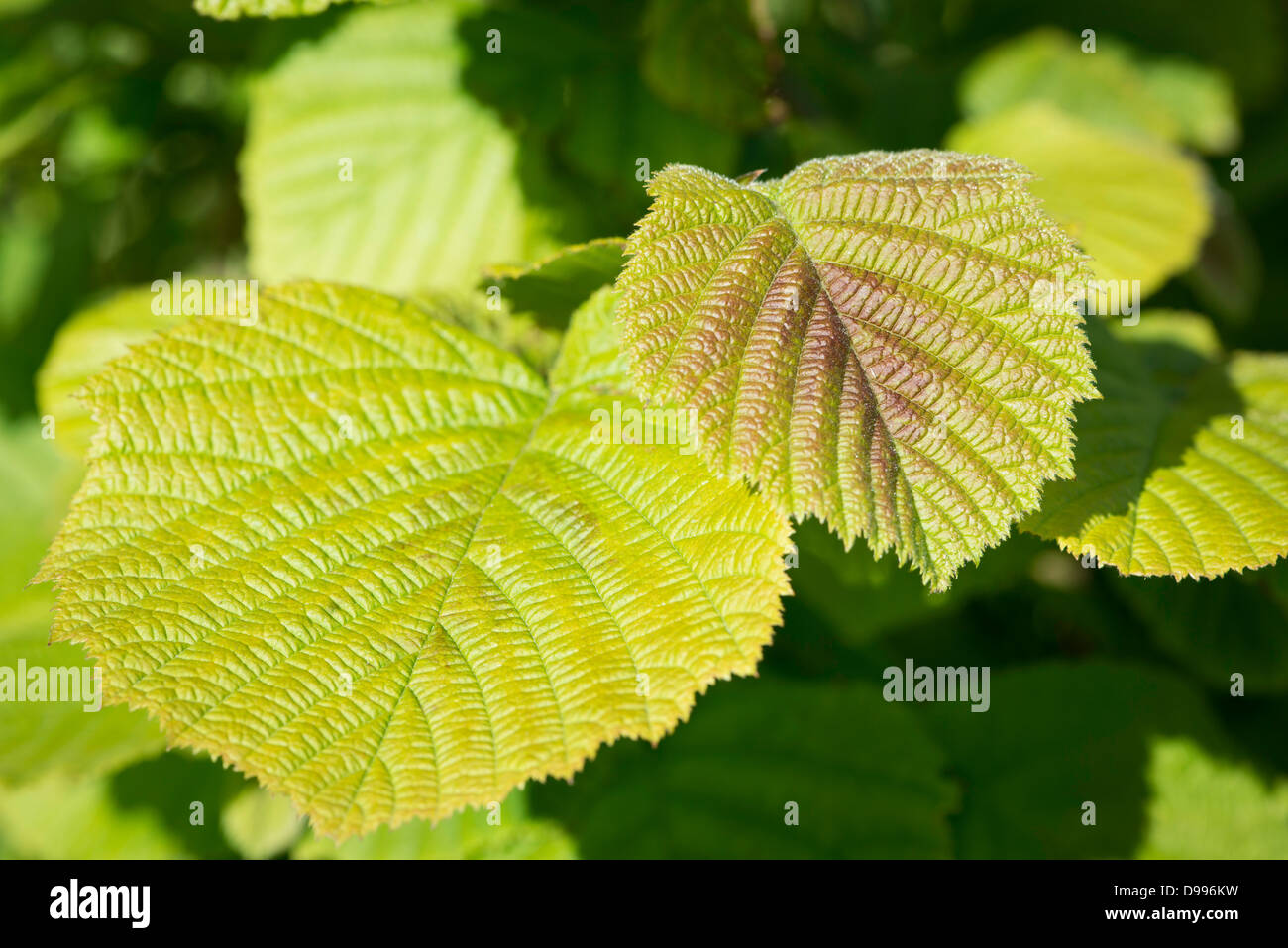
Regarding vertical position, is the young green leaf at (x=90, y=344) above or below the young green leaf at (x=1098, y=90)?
below

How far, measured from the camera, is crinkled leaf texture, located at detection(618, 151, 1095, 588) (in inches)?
46.3

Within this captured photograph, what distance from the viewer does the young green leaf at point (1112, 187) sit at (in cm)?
217

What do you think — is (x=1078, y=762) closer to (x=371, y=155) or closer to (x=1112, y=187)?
(x=1112, y=187)

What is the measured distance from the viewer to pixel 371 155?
7.59 ft

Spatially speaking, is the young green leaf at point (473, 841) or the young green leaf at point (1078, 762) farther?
the young green leaf at point (1078, 762)

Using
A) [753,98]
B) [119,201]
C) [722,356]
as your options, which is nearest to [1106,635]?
[753,98]

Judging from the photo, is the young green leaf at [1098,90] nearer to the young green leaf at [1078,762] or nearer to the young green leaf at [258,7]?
the young green leaf at [1078,762]

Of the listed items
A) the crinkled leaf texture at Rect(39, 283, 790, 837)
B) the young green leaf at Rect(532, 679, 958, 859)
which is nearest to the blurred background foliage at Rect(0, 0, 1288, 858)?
the young green leaf at Rect(532, 679, 958, 859)

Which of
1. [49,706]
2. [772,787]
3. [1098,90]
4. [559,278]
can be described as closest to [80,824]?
[49,706]

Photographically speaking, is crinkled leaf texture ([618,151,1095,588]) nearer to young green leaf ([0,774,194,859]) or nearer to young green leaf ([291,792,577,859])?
young green leaf ([291,792,577,859])

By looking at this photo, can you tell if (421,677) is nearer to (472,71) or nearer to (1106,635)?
(472,71)

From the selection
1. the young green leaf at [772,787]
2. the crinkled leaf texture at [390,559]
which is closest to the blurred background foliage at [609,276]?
the young green leaf at [772,787]

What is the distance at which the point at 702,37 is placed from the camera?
183 cm

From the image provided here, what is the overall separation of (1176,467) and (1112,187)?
1.05 metres
